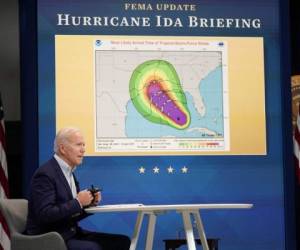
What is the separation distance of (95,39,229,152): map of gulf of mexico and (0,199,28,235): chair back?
164cm

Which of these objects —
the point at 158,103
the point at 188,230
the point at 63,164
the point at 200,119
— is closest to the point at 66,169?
the point at 63,164

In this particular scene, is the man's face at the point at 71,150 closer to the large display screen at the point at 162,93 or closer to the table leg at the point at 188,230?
the table leg at the point at 188,230

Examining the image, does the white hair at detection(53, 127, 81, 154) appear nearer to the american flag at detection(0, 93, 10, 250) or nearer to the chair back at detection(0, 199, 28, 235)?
the chair back at detection(0, 199, 28, 235)

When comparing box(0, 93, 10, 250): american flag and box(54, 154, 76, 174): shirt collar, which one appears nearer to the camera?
box(54, 154, 76, 174): shirt collar

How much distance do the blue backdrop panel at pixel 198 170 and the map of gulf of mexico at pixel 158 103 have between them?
15 centimetres

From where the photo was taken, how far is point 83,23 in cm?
591

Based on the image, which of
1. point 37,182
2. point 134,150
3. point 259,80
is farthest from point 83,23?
point 37,182

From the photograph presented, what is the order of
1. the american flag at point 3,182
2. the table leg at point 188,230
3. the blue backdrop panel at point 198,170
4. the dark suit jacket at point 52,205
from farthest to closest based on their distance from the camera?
the american flag at point 3,182
the blue backdrop panel at point 198,170
the table leg at point 188,230
the dark suit jacket at point 52,205

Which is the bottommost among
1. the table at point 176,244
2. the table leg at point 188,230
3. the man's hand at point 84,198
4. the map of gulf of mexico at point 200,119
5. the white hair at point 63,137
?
the table at point 176,244

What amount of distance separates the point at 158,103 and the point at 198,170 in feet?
2.23

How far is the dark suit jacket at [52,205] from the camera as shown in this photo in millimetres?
3908

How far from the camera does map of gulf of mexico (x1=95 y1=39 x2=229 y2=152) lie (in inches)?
232

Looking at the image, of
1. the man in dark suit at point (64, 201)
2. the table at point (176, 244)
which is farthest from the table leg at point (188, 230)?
the table at point (176, 244)

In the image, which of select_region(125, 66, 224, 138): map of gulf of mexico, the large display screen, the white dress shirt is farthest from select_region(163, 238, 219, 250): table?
the white dress shirt
